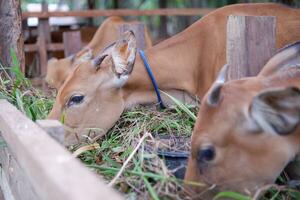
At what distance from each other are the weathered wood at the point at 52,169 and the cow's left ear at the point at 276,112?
85 centimetres

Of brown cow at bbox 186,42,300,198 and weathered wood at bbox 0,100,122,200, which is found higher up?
weathered wood at bbox 0,100,122,200

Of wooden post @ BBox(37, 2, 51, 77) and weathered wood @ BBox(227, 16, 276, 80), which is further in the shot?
wooden post @ BBox(37, 2, 51, 77)

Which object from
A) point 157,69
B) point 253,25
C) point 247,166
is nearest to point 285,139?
point 247,166

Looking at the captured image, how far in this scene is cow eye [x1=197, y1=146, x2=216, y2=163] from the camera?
7.80ft

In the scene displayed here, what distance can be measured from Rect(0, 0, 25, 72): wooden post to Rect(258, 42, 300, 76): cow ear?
2.25 meters

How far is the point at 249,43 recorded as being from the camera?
301cm

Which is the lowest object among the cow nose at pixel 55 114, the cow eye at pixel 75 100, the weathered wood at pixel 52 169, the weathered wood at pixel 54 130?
the cow nose at pixel 55 114

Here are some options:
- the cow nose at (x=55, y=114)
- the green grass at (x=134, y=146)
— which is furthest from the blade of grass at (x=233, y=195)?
the cow nose at (x=55, y=114)

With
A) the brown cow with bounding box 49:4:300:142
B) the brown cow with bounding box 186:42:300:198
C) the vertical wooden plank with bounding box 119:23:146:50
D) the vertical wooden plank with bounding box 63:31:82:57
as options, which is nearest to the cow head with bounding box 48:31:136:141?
the brown cow with bounding box 49:4:300:142

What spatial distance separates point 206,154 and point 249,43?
2.84 feet

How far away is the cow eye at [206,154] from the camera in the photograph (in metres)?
2.38

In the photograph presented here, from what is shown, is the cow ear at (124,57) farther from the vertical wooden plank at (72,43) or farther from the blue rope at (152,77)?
the vertical wooden plank at (72,43)

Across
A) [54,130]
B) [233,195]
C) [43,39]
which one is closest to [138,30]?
[54,130]

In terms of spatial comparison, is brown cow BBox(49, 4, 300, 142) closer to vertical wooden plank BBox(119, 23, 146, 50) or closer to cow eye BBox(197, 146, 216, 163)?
vertical wooden plank BBox(119, 23, 146, 50)
